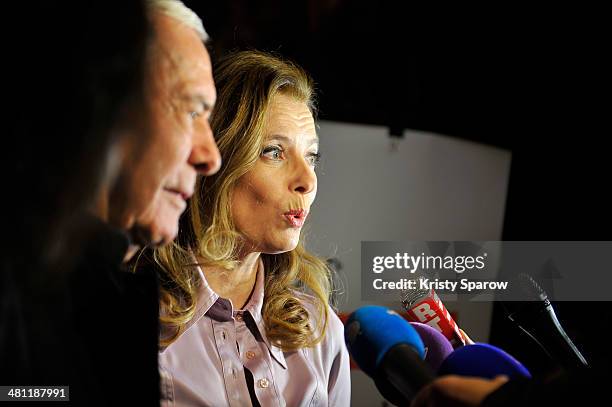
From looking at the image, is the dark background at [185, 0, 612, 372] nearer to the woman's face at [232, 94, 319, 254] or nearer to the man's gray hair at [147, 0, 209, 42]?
the woman's face at [232, 94, 319, 254]

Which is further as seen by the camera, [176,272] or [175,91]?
[176,272]

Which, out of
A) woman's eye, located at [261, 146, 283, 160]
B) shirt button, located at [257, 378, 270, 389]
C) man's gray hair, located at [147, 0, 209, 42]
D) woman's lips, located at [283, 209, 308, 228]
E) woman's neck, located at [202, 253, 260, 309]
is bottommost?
shirt button, located at [257, 378, 270, 389]

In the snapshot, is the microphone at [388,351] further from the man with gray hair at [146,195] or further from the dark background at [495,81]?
the dark background at [495,81]

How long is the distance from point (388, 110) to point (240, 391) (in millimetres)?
2194

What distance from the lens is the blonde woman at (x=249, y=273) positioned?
4.36 feet

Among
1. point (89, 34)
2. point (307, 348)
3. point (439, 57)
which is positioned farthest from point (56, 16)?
point (439, 57)

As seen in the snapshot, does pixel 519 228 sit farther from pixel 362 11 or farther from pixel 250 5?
pixel 250 5

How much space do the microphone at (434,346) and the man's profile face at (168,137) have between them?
19.5 inches

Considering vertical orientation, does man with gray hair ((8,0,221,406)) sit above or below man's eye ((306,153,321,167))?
below

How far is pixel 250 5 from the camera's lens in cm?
259

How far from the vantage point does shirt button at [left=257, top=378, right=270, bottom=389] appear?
1.31 m

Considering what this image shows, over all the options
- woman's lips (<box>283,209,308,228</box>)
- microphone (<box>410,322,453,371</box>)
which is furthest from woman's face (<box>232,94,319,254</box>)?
microphone (<box>410,322,453,371</box>)

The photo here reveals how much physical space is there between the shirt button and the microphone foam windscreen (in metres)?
0.41

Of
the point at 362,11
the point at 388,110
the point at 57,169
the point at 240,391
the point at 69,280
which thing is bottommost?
the point at 240,391
